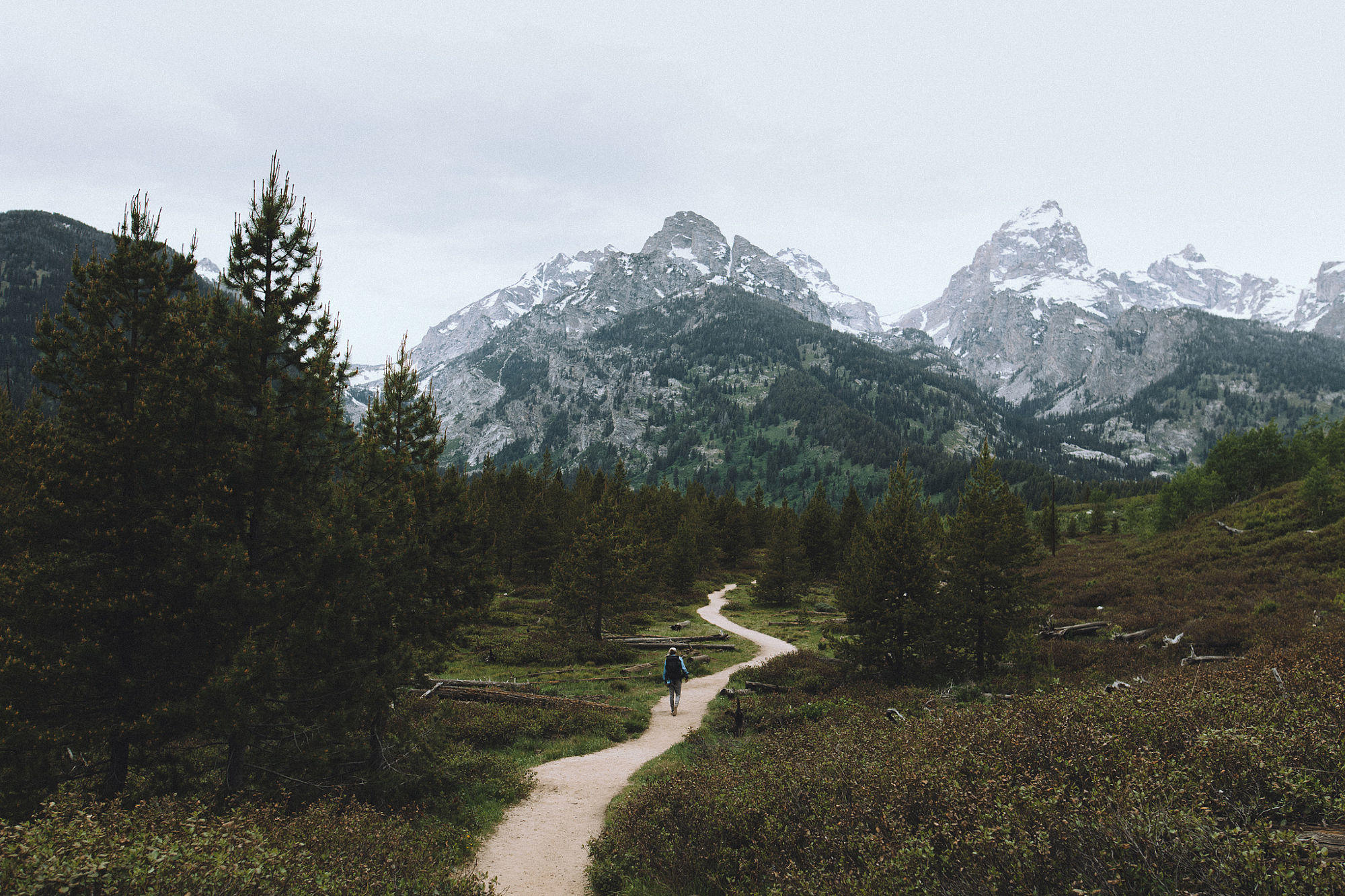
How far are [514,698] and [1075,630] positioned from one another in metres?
24.7

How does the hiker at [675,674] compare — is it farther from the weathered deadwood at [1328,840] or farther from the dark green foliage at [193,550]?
the weathered deadwood at [1328,840]

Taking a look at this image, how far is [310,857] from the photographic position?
664cm

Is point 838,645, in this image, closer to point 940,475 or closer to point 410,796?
point 410,796

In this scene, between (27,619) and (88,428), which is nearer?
(27,619)

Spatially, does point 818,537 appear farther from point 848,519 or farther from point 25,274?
point 25,274

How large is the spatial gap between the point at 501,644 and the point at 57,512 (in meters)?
26.0

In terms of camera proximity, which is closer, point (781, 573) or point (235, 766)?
point (235, 766)

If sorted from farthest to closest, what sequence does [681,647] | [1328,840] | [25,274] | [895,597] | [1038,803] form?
[25,274]
[681,647]
[895,597]
[1038,803]
[1328,840]

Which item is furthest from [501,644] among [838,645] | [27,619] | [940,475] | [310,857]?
[940,475]

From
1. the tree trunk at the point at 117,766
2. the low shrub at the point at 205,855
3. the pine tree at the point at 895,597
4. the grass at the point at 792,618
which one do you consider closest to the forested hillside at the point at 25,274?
the grass at the point at 792,618

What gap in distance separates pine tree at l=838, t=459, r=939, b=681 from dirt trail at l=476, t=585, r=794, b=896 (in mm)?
7182

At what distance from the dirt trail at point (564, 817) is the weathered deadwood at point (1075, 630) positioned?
53.7ft

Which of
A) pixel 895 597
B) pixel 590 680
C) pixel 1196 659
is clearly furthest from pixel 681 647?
pixel 1196 659

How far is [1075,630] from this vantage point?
25.7 m
